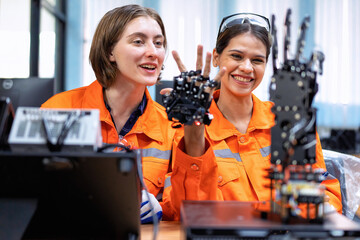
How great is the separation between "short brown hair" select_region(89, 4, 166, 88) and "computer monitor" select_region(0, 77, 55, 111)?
21 centimetres

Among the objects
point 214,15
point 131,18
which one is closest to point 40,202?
point 131,18

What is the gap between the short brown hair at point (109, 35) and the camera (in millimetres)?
1484

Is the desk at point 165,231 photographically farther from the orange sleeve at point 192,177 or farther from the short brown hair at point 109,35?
the short brown hair at point 109,35

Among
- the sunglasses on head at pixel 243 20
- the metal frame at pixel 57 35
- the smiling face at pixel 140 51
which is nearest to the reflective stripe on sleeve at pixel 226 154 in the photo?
the smiling face at pixel 140 51

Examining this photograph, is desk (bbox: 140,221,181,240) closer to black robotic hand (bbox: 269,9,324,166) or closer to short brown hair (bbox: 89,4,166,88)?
black robotic hand (bbox: 269,9,324,166)

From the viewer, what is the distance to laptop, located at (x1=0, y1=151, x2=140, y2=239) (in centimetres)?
70

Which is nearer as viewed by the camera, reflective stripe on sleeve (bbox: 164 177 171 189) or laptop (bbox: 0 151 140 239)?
laptop (bbox: 0 151 140 239)

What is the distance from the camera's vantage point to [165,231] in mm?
937

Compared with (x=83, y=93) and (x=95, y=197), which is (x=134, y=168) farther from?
(x=83, y=93)

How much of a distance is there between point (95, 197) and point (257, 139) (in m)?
0.77

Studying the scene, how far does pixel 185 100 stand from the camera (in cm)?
90

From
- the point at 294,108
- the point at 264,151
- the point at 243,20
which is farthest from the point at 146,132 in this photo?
the point at 294,108

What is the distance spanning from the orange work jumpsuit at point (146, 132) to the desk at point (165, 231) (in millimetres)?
279

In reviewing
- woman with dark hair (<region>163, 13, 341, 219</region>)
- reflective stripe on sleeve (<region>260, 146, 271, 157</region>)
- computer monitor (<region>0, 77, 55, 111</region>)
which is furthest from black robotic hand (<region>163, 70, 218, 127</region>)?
computer monitor (<region>0, 77, 55, 111</region>)
